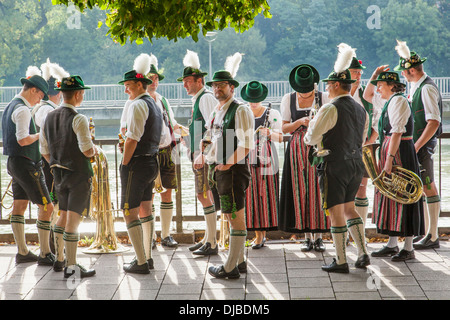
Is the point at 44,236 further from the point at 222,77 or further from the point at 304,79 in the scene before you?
the point at 304,79

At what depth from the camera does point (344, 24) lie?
61.8 m

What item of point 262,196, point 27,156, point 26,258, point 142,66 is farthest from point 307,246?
point 27,156

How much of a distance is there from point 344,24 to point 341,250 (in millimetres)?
59304

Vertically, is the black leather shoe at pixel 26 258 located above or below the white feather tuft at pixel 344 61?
below

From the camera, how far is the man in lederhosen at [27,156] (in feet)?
18.5

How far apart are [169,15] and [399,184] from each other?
2586 millimetres

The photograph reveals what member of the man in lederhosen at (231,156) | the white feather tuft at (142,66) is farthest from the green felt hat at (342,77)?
the white feather tuft at (142,66)

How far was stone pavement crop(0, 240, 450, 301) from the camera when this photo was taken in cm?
475

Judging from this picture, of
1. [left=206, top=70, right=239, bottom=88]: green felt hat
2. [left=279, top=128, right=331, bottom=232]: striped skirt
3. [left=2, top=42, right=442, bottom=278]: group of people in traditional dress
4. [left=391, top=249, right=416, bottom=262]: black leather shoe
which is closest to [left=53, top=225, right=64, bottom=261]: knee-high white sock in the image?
[left=2, top=42, right=442, bottom=278]: group of people in traditional dress

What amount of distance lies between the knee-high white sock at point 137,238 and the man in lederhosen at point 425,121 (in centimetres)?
267

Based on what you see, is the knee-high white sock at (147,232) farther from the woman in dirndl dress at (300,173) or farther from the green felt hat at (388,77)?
the green felt hat at (388,77)

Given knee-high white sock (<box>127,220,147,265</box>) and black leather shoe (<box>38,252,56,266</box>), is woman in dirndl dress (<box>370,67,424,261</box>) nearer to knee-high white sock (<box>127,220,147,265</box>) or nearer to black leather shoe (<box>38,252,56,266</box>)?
knee-high white sock (<box>127,220,147,265</box>)

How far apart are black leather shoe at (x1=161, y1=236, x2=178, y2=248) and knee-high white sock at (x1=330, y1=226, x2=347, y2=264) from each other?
188cm

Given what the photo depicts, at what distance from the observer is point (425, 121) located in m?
6.04
